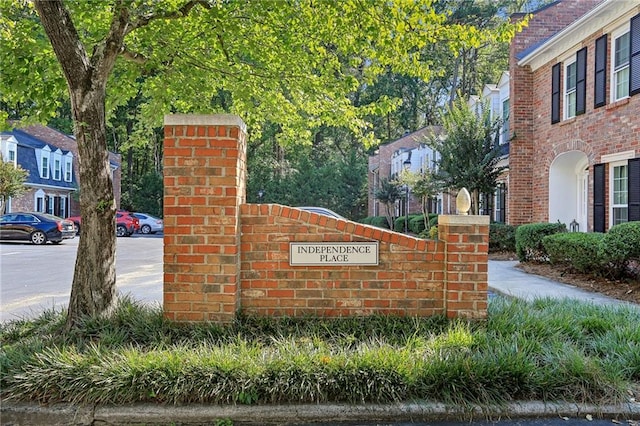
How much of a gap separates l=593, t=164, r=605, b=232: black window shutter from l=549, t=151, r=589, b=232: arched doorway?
1905mm

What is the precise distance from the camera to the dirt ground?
25.5ft

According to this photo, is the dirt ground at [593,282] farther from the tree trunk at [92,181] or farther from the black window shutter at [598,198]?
the tree trunk at [92,181]

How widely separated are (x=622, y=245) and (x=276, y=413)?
7.25m

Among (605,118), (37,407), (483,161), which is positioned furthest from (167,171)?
(483,161)

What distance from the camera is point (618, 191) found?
11.2 m

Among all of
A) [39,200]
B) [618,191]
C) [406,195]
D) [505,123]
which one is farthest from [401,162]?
[39,200]

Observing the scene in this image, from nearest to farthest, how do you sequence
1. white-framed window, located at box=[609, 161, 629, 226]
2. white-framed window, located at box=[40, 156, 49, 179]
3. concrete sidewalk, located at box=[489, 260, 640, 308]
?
1. concrete sidewalk, located at box=[489, 260, 640, 308]
2. white-framed window, located at box=[609, 161, 629, 226]
3. white-framed window, located at box=[40, 156, 49, 179]

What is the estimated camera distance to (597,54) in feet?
38.0

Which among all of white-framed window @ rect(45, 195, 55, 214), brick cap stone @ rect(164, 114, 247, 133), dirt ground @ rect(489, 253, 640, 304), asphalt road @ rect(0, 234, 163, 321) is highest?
brick cap stone @ rect(164, 114, 247, 133)

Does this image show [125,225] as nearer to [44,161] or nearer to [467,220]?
[44,161]

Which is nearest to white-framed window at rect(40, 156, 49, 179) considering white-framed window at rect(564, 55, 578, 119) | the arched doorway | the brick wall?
the arched doorway

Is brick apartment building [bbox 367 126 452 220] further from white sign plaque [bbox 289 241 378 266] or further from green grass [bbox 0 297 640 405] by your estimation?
green grass [bbox 0 297 640 405]

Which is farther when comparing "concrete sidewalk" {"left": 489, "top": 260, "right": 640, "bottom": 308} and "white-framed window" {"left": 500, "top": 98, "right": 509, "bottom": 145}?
"white-framed window" {"left": 500, "top": 98, "right": 509, "bottom": 145}

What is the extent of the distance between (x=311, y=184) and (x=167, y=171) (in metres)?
31.5
